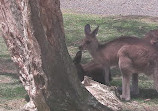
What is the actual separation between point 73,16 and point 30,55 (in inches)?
413

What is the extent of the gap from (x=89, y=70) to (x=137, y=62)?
1529 mm

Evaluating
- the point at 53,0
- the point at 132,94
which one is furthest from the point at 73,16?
the point at 53,0

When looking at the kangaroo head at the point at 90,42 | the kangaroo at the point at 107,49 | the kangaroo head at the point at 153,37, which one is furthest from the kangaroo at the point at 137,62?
the kangaroo head at the point at 90,42

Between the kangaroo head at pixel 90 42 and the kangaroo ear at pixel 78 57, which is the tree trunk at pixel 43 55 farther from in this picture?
the kangaroo head at pixel 90 42

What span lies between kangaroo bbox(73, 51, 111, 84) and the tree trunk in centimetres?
225

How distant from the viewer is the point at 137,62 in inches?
285

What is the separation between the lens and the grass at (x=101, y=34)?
7812 mm

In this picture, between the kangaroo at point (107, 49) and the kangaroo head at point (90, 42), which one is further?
the kangaroo head at point (90, 42)

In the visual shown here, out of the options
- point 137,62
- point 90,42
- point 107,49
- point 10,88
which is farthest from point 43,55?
point 90,42

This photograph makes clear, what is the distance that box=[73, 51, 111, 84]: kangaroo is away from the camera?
8.46 meters

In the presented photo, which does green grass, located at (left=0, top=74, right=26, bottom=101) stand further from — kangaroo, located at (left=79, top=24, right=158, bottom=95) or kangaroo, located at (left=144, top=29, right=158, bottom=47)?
kangaroo, located at (left=144, top=29, right=158, bottom=47)

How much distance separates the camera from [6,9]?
17.7 feet

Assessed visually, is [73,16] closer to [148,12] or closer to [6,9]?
[148,12]

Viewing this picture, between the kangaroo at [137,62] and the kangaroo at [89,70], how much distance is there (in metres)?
1.17
